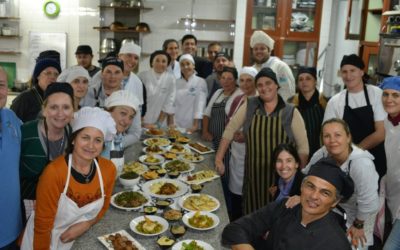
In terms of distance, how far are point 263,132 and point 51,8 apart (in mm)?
5022

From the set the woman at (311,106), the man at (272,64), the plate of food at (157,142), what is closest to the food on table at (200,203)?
the plate of food at (157,142)

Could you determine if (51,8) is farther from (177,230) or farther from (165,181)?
(177,230)

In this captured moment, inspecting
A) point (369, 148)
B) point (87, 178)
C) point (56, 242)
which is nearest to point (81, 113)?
point (87, 178)

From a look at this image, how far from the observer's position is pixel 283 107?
2998 millimetres

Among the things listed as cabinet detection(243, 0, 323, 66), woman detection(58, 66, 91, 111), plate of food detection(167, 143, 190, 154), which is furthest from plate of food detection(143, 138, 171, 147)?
cabinet detection(243, 0, 323, 66)

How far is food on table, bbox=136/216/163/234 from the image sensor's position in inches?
80.1

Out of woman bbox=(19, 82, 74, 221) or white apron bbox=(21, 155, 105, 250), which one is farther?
woman bbox=(19, 82, 74, 221)

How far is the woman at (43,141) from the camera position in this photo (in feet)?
6.80

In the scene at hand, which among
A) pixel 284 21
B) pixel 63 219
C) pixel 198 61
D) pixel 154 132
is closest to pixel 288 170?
pixel 63 219

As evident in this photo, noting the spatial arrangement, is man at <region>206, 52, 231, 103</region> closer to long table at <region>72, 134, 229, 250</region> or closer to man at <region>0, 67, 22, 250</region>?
long table at <region>72, 134, 229, 250</region>

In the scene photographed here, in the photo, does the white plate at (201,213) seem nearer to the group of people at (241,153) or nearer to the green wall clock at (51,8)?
the group of people at (241,153)

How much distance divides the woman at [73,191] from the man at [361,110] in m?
2.02

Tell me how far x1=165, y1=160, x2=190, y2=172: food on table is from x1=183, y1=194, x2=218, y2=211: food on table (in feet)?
1.68

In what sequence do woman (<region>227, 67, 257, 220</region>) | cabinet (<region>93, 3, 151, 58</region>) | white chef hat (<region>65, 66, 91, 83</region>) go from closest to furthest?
white chef hat (<region>65, 66, 91, 83</region>)
woman (<region>227, 67, 257, 220</region>)
cabinet (<region>93, 3, 151, 58</region>)
